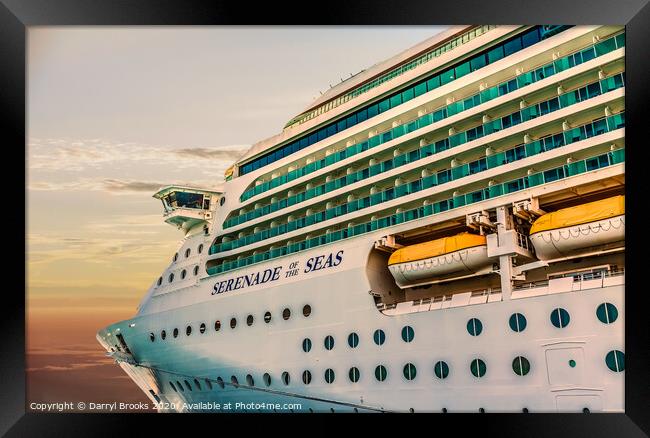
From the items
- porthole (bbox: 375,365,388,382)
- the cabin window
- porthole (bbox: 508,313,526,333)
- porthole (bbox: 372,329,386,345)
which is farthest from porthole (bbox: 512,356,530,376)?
the cabin window

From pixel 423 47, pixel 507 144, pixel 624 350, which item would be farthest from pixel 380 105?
pixel 624 350

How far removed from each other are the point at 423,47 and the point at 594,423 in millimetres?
6508

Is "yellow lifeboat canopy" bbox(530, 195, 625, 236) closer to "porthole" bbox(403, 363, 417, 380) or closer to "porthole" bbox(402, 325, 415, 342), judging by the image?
"porthole" bbox(402, 325, 415, 342)

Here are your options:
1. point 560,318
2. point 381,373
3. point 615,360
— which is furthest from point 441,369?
point 615,360

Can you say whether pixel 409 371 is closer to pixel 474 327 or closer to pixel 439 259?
pixel 474 327

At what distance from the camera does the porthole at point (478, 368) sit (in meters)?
9.99

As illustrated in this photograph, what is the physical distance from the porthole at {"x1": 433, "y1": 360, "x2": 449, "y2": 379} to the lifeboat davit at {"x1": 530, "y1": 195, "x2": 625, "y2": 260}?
187 centimetres

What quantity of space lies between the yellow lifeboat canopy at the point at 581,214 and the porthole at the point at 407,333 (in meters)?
2.10

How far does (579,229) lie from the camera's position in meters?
9.75

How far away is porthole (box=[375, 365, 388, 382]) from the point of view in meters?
10.9

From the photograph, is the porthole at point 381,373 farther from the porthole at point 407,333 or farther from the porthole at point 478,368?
the porthole at point 478,368

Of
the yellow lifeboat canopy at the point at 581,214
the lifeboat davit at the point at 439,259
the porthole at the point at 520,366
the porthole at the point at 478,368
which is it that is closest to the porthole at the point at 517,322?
the porthole at the point at 520,366

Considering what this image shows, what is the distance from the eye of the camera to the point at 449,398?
33.5 feet
